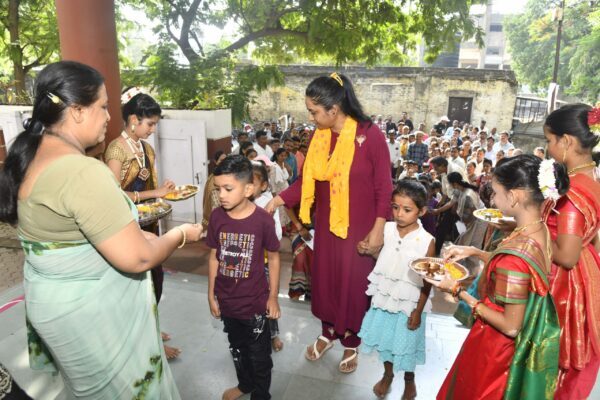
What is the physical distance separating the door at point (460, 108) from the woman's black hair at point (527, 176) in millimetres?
18878

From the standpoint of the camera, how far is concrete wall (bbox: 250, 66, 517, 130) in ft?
61.1

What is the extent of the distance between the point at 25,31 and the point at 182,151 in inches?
271

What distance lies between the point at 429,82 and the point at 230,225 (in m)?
19.0

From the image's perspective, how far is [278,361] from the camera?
317cm

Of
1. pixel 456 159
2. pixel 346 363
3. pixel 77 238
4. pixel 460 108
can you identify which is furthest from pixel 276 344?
pixel 460 108

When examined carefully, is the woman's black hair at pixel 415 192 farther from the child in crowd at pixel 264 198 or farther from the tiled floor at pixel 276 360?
the tiled floor at pixel 276 360

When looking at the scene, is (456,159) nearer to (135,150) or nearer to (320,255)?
(320,255)

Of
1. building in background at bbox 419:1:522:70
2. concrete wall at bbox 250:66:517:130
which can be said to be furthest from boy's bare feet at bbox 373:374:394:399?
building in background at bbox 419:1:522:70

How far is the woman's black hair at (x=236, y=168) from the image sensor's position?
7.72 ft

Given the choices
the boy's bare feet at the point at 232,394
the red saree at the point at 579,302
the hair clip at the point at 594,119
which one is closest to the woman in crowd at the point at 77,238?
the boy's bare feet at the point at 232,394

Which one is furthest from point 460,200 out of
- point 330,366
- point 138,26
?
point 138,26

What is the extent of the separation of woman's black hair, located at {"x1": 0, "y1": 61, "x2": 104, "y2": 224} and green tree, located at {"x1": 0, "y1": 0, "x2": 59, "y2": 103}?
9692mm

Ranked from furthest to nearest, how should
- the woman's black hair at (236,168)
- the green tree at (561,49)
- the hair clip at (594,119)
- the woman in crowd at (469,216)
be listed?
1. the green tree at (561,49)
2. the woman in crowd at (469,216)
3. the woman's black hair at (236,168)
4. the hair clip at (594,119)

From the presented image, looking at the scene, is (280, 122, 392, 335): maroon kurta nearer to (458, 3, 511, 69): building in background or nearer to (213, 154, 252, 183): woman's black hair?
(213, 154, 252, 183): woman's black hair
